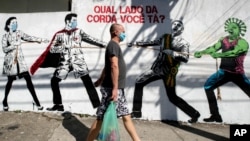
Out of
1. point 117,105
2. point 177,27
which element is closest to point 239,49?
point 177,27

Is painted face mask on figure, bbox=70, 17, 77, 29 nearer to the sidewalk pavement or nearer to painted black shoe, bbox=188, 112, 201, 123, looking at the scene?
the sidewalk pavement

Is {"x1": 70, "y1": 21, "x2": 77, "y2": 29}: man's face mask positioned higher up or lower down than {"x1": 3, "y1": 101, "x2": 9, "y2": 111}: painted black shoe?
higher up

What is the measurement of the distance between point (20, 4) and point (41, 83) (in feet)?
5.26

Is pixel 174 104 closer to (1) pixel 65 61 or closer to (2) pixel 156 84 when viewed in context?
(2) pixel 156 84

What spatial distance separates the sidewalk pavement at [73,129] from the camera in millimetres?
4512

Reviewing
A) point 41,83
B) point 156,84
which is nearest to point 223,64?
point 156,84

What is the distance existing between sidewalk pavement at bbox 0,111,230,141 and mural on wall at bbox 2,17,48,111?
0.36 metres

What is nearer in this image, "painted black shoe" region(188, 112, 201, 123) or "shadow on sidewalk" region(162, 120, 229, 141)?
"shadow on sidewalk" region(162, 120, 229, 141)

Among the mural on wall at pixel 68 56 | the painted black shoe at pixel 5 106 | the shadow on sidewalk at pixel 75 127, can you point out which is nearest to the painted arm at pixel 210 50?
the mural on wall at pixel 68 56

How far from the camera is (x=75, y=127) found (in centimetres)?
481

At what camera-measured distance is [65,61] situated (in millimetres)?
5191

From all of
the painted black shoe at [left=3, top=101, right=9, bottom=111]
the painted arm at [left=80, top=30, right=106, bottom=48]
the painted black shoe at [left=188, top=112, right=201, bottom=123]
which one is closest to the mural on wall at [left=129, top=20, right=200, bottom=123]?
the painted black shoe at [left=188, top=112, right=201, bottom=123]

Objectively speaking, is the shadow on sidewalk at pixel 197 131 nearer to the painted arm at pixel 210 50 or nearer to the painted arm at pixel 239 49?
the painted arm at pixel 210 50

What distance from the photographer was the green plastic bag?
12.4ft
